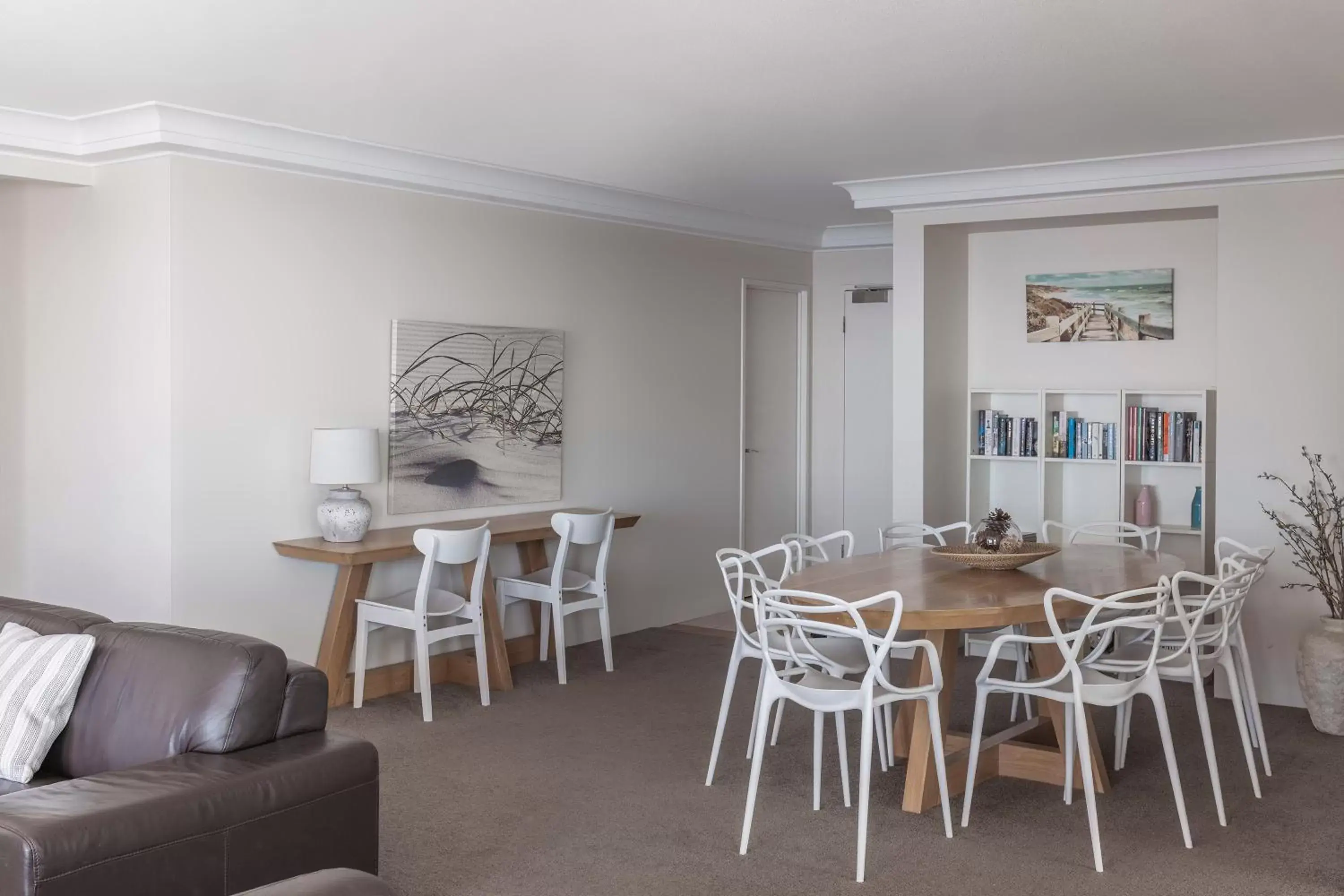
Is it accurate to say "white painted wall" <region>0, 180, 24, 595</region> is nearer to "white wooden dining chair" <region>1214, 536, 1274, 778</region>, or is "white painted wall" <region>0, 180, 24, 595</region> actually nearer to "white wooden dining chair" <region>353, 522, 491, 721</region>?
"white wooden dining chair" <region>353, 522, 491, 721</region>

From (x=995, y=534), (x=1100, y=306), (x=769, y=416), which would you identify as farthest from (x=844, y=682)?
(x=769, y=416)

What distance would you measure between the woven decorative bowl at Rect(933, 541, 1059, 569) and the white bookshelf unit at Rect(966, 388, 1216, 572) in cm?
185

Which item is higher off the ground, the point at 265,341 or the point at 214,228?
the point at 214,228

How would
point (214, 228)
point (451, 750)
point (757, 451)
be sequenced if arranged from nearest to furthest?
point (451, 750) < point (214, 228) < point (757, 451)

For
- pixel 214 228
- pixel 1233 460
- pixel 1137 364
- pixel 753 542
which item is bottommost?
pixel 753 542

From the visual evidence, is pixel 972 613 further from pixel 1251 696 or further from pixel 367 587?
pixel 367 587

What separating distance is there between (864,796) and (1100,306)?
3.90m

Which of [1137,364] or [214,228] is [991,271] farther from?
[214,228]

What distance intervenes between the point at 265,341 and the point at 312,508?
2.61ft

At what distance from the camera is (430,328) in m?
6.02

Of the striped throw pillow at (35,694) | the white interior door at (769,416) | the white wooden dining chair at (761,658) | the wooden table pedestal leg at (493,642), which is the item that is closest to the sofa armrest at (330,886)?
the striped throw pillow at (35,694)

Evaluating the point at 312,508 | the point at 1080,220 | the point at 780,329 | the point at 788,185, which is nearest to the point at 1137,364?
the point at 1080,220

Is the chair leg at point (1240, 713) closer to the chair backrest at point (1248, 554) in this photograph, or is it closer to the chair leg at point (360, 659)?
the chair backrest at point (1248, 554)

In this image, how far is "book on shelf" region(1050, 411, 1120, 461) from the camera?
6344 mm
